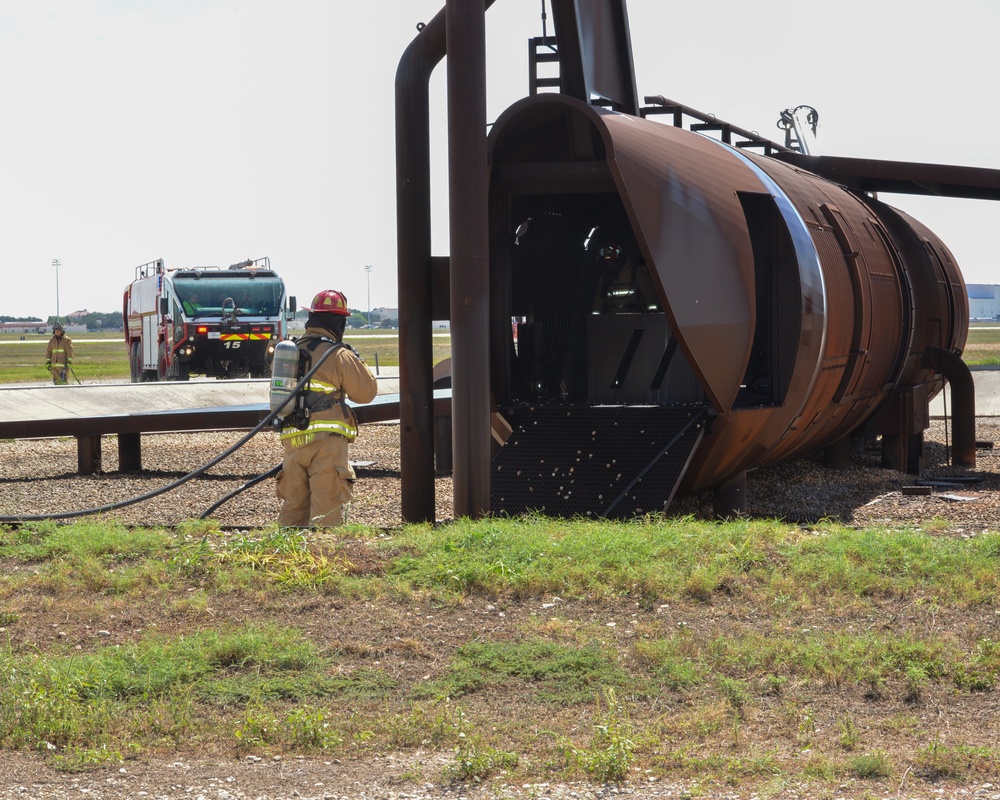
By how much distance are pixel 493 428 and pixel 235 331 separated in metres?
19.1

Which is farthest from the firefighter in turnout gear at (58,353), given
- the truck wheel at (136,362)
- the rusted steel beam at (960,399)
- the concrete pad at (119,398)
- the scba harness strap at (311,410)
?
the scba harness strap at (311,410)

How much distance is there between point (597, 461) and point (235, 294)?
67.9 ft

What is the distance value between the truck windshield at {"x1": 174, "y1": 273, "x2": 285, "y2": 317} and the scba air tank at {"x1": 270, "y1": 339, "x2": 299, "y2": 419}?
65.6 ft

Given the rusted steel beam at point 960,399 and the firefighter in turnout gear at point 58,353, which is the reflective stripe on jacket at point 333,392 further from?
the firefighter in turnout gear at point 58,353

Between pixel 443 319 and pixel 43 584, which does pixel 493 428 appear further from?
pixel 43 584

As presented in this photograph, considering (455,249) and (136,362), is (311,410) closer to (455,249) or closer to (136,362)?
(455,249)

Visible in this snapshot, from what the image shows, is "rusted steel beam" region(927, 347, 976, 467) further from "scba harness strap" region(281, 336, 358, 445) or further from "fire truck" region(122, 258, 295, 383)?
"fire truck" region(122, 258, 295, 383)

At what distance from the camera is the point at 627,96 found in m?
10.8

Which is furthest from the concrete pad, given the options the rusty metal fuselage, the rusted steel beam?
the rusted steel beam

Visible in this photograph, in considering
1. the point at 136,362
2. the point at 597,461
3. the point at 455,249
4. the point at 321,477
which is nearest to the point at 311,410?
the point at 321,477

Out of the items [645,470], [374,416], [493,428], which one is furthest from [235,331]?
[645,470]

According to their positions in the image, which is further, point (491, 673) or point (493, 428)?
point (493, 428)

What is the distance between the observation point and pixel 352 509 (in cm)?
1198

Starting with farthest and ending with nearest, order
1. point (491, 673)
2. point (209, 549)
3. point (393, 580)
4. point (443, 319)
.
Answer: point (443, 319) < point (209, 549) < point (393, 580) < point (491, 673)
